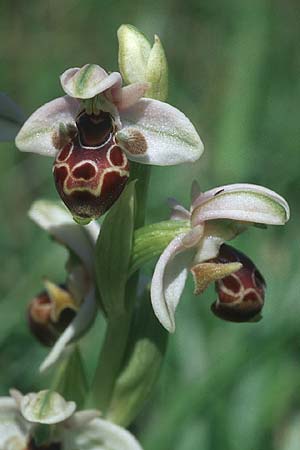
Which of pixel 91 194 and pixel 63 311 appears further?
pixel 63 311

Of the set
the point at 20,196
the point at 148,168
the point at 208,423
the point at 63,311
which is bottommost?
the point at 20,196

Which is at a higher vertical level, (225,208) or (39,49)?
(225,208)

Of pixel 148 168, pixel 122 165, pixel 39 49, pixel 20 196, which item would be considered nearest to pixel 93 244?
pixel 148 168

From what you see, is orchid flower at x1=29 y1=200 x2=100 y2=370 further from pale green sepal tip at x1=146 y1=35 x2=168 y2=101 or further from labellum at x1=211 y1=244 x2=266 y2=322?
pale green sepal tip at x1=146 y1=35 x2=168 y2=101

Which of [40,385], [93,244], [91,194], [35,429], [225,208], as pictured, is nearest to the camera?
[91,194]

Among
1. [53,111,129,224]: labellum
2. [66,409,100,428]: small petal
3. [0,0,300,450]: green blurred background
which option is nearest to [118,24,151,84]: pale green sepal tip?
[53,111,129,224]: labellum

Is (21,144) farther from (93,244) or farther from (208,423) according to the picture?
(208,423)
